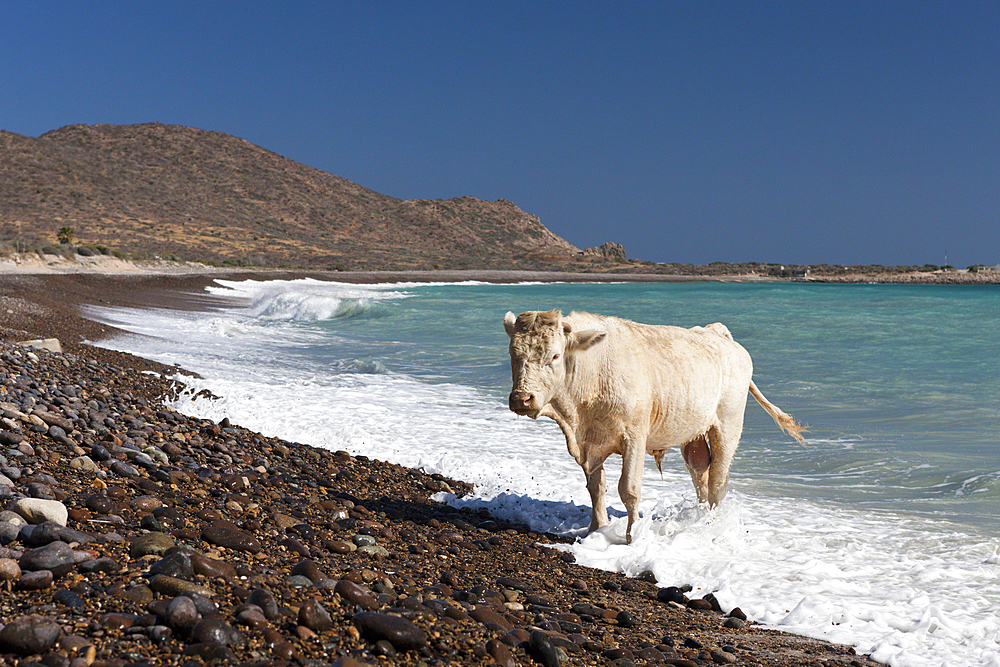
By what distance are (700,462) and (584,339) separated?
256cm

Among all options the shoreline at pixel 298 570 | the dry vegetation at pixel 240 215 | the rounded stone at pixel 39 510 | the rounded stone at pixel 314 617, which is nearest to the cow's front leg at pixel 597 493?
the shoreline at pixel 298 570

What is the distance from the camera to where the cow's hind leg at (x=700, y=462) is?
307 inches

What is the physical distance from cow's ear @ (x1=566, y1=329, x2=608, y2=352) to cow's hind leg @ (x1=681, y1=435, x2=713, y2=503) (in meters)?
2.28

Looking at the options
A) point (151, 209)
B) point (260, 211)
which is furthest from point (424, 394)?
point (260, 211)

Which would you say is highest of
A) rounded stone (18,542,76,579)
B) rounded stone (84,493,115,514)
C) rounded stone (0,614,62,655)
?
rounded stone (18,542,76,579)

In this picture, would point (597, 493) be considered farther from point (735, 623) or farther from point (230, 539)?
point (230, 539)

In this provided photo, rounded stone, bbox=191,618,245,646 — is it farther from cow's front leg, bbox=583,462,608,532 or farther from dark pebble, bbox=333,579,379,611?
cow's front leg, bbox=583,462,608,532

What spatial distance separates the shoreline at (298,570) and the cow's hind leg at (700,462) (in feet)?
5.84

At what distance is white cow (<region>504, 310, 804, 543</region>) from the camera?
6.10 meters

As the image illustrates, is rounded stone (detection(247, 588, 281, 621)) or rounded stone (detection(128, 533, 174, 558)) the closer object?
rounded stone (detection(247, 588, 281, 621))

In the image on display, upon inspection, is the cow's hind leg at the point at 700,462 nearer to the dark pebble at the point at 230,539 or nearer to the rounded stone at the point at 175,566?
the dark pebble at the point at 230,539

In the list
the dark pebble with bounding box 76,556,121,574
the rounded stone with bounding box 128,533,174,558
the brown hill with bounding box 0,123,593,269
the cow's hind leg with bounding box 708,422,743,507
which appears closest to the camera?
the dark pebble with bounding box 76,556,121,574

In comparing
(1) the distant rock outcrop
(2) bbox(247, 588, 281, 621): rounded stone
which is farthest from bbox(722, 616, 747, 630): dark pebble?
(1) the distant rock outcrop

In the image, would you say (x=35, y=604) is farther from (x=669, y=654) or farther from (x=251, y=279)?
(x=251, y=279)
